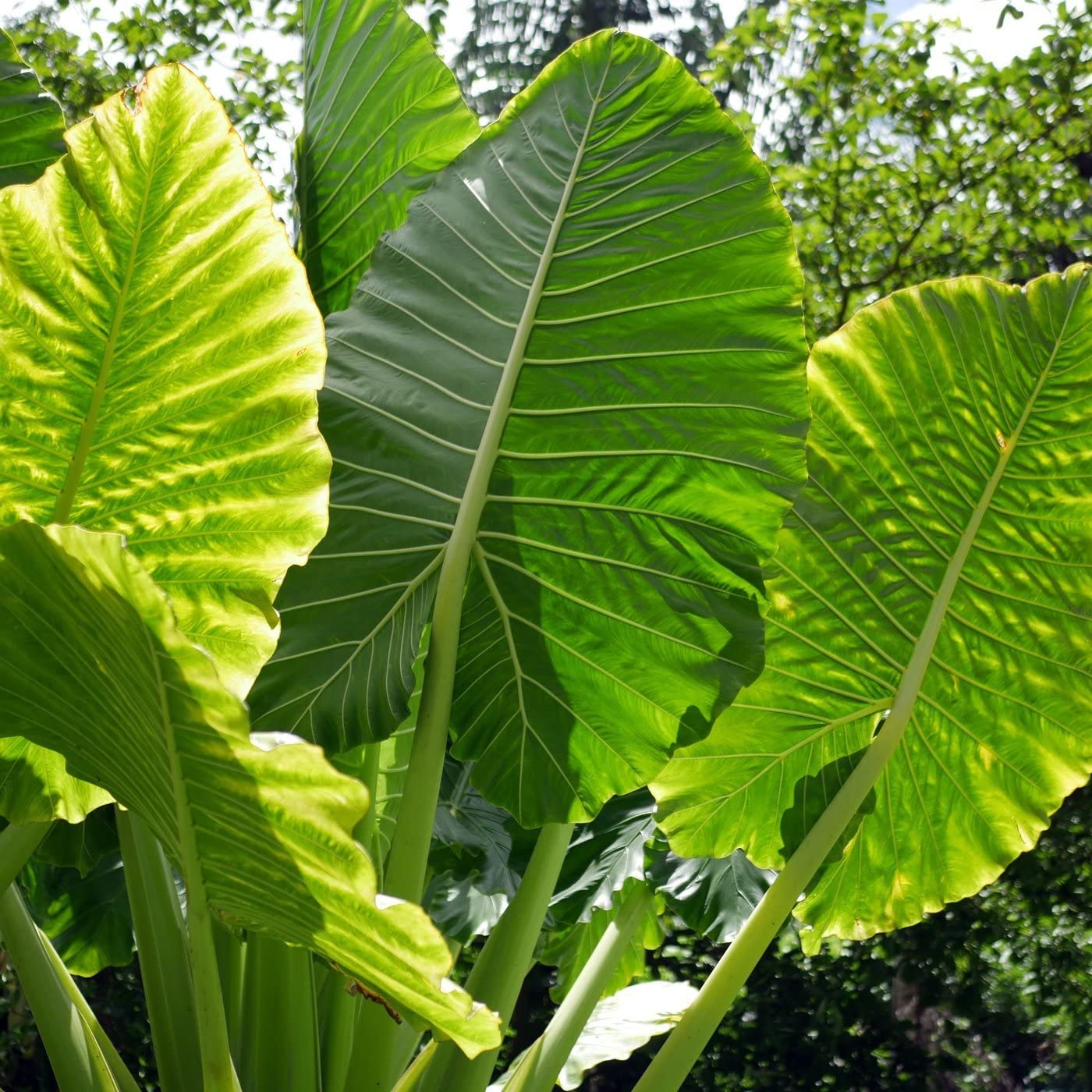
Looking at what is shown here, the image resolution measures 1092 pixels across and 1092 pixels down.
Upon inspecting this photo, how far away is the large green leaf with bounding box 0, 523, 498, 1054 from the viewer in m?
0.53

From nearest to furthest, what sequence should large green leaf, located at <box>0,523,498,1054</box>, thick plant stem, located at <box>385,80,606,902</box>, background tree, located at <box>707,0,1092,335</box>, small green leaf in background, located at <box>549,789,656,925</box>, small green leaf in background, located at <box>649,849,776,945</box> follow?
large green leaf, located at <box>0,523,498,1054</box> → thick plant stem, located at <box>385,80,606,902</box> → small green leaf in background, located at <box>649,849,776,945</box> → small green leaf in background, located at <box>549,789,656,925</box> → background tree, located at <box>707,0,1092,335</box>

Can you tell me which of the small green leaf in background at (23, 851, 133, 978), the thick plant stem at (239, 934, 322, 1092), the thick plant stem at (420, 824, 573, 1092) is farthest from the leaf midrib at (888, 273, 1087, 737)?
the small green leaf in background at (23, 851, 133, 978)

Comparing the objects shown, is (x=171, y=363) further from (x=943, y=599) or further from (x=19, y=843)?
(x=943, y=599)

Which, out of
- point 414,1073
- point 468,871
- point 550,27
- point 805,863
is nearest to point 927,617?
point 805,863

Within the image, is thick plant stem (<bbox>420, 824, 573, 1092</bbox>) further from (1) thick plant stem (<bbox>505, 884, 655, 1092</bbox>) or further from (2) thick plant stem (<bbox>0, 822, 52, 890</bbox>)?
(2) thick plant stem (<bbox>0, 822, 52, 890</bbox>)

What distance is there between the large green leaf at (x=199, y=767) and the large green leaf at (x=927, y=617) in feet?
2.15

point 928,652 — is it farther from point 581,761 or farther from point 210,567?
point 210,567

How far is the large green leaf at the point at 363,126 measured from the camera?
3.98 ft

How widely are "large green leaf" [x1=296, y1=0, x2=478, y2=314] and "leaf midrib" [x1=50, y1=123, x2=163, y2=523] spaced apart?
531 mm

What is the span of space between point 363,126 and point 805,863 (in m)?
0.86

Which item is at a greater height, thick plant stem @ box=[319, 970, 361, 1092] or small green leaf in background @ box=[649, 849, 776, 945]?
thick plant stem @ box=[319, 970, 361, 1092]

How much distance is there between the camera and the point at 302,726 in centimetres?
109

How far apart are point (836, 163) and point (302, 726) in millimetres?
3324

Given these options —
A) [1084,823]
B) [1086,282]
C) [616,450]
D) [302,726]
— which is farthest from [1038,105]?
[302,726]
